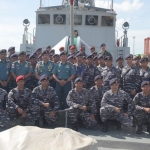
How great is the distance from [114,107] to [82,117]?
563 millimetres

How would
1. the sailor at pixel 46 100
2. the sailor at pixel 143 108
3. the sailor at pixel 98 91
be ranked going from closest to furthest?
the sailor at pixel 143 108 → the sailor at pixel 46 100 → the sailor at pixel 98 91

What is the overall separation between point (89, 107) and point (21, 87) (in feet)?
3.71

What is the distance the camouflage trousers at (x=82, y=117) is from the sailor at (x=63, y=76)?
0.75m

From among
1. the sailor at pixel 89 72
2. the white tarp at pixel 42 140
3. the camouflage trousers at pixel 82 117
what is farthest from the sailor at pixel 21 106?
the white tarp at pixel 42 140

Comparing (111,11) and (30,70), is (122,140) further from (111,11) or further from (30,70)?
(111,11)

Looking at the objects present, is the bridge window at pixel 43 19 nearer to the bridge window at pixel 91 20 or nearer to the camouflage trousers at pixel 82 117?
the bridge window at pixel 91 20

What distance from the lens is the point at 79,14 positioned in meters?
10.4

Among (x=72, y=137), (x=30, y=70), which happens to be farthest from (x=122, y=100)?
(x=72, y=137)

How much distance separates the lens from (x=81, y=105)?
446 centimetres

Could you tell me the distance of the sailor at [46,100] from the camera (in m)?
4.55

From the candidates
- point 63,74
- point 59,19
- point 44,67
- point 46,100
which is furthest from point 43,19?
point 46,100

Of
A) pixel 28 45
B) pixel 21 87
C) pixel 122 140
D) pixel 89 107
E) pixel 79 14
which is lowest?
pixel 122 140

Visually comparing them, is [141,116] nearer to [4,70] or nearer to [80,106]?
[80,106]

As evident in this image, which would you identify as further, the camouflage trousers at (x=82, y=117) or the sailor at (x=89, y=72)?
the sailor at (x=89, y=72)
